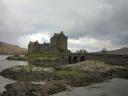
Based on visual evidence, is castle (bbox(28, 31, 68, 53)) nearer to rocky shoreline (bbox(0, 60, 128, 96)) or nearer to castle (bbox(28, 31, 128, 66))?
castle (bbox(28, 31, 128, 66))

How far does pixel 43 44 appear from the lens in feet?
646

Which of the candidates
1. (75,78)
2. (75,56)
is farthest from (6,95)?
(75,56)

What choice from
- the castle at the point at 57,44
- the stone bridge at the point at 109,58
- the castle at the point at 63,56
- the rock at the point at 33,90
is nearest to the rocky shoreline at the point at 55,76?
the rock at the point at 33,90

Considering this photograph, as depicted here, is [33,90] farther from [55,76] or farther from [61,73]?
[61,73]

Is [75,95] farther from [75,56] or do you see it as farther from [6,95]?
[75,56]

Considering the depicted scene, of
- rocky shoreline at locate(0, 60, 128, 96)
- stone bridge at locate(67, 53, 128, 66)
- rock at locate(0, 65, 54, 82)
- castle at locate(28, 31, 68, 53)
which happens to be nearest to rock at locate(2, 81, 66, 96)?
rocky shoreline at locate(0, 60, 128, 96)

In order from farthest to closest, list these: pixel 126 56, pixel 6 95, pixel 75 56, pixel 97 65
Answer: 1. pixel 75 56
2. pixel 126 56
3. pixel 97 65
4. pixel 6 95

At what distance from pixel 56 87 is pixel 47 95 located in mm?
6090

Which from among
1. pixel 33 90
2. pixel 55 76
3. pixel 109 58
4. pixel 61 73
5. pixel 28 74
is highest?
pixel 109 58

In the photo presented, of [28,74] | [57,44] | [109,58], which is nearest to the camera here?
[28,74]

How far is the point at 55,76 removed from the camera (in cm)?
6994

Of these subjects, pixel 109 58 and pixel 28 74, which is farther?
pixel 109 58

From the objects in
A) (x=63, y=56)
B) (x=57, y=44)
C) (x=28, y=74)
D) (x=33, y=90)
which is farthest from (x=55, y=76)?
(x=57, y=44)

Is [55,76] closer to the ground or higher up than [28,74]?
closer to the ground
